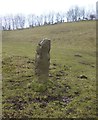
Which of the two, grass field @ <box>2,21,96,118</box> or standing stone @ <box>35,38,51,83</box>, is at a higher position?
standing stone @ <box>35,38,51,83</box>

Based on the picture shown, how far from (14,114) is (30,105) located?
5.51 ft

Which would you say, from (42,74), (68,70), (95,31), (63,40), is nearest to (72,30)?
(95,31)

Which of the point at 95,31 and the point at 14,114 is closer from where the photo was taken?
the point at 14,114

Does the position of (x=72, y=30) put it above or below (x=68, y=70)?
above

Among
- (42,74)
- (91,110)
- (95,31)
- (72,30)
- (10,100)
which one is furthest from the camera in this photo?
(72,30)

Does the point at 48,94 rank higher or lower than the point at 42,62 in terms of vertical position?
lower

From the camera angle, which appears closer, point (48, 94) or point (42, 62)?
point (48, 94)

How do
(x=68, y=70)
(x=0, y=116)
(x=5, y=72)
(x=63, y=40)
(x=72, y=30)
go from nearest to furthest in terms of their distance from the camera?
(x=0, y=116) → (x=5, y=72) → (x=68, y=70) → (x=63, y=40) → (x=72, y=30)

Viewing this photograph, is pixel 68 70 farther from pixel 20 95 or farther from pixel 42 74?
pixel 20 95

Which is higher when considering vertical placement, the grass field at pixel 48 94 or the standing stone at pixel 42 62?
the standing stone at pixel 42 62

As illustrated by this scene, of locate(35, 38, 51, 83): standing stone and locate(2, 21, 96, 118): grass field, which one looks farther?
locate(35, 38, 51, 83): standing stone

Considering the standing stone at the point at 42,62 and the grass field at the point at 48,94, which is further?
the standing stone at the point at 42,62

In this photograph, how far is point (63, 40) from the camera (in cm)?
7744

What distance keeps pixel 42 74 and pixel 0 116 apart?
5.90 meters
